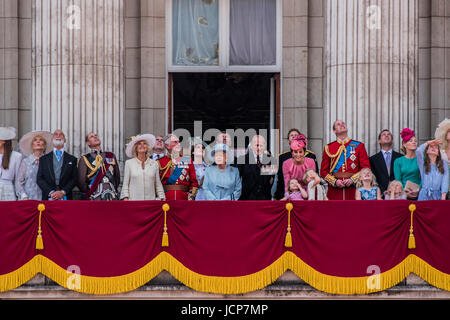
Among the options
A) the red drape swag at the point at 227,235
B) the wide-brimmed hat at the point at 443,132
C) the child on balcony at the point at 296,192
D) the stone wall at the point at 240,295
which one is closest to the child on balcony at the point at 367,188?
the child on balcony at the point at 296,192

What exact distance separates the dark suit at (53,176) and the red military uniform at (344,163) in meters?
4.12

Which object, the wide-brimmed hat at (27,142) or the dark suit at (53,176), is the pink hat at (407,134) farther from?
the wide-brimmed hat at (27,142)

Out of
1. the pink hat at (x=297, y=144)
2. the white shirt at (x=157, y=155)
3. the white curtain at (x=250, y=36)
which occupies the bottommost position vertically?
the white shirt at (x=157, y=155)

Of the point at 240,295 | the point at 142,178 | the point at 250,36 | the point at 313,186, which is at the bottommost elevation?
the point at 240,295

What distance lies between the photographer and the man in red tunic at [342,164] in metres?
15.5

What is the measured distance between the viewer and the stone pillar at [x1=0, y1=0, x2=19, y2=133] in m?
20.1

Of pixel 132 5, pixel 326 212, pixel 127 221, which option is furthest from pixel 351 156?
pixel 132 5

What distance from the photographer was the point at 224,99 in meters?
20.3

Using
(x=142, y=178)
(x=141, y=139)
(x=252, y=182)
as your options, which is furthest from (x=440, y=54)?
(x=142, y=178)

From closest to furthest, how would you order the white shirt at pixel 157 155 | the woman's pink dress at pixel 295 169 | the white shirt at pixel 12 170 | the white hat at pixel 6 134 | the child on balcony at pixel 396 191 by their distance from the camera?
the child on balcony at pixel 396 191 → the woman's pink dress at pixel 295 169 → the white shirt at pixel 12 170 → the white hat at pixel 6 134 → the white shirt at pixel 157 155

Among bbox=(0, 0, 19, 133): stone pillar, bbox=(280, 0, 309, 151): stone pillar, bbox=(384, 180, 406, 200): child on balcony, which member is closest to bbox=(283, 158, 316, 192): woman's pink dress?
bbox=(384, 180, 406, 200): child on balcony

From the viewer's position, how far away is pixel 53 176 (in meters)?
15.6

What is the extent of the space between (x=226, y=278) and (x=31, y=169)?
4.05 m

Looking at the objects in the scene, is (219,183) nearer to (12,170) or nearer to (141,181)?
(141,181)
